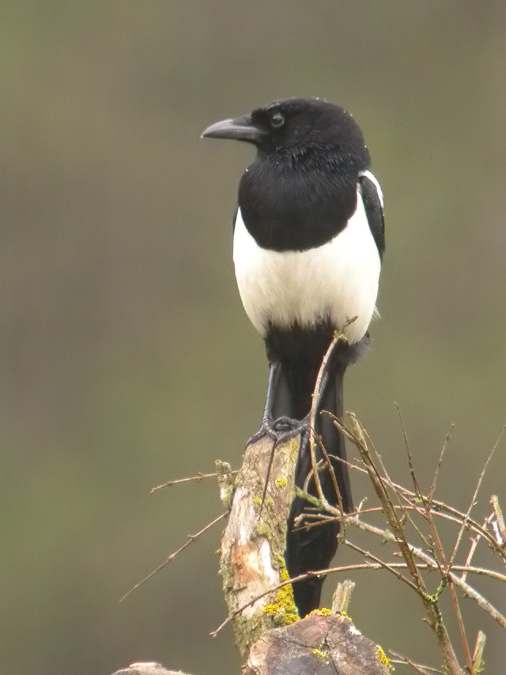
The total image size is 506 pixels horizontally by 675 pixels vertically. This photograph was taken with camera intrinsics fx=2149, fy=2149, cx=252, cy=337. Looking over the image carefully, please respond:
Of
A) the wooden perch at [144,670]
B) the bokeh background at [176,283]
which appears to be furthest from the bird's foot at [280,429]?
the bokeh background at [176,283]

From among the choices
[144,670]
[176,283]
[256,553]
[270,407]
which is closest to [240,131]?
[270,407]

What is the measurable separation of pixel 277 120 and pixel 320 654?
7.04ft

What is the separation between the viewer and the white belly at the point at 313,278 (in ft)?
19.1

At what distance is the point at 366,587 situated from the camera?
13.6m

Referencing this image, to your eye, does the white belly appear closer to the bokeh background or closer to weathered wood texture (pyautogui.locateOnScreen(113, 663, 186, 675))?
weathered wood texture (pyautogui.locateOnScreen(113, 663, 186, 675))

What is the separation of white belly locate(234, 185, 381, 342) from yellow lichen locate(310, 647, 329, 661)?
182 cm

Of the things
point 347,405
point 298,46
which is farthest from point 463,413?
point 298,46

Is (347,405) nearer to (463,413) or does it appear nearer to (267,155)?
(463,413)

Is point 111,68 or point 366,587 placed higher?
point 111,68

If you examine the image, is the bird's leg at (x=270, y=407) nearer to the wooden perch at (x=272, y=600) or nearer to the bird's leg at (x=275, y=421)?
the bird's leg at (x=275, y=421)

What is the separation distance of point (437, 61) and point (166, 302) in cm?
357

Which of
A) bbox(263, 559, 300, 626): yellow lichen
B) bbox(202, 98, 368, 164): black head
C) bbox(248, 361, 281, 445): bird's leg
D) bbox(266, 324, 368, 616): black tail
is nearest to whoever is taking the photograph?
bbox(263, 559, 300, 626): yellow lichen

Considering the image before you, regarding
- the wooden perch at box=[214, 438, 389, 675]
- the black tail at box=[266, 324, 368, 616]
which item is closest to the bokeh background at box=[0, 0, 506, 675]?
the black tail at box=[266, 324, 368, 616]

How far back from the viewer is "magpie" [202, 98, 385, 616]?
228 inches
